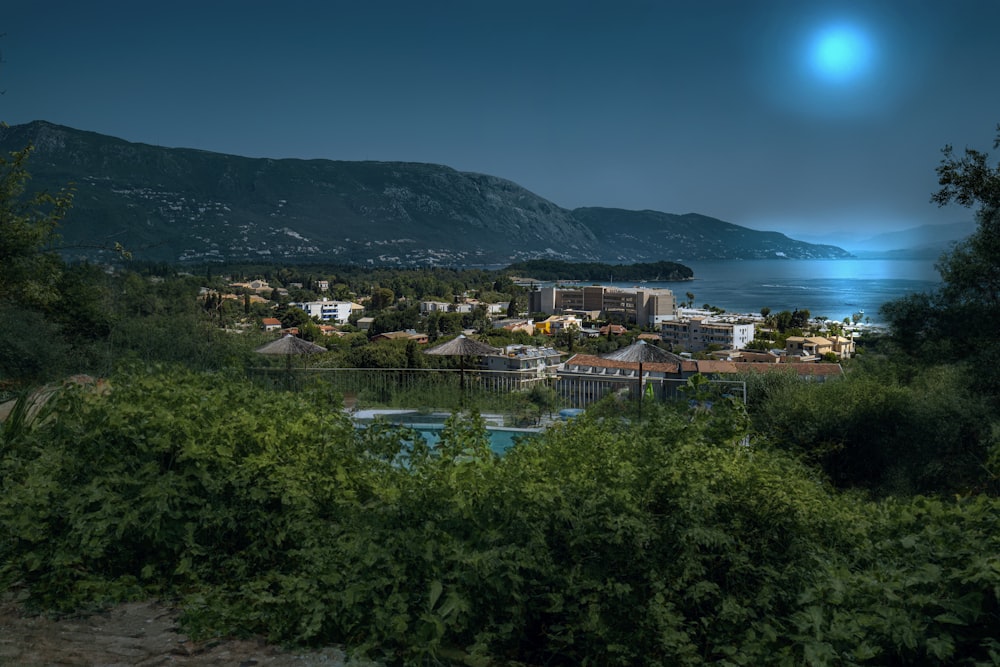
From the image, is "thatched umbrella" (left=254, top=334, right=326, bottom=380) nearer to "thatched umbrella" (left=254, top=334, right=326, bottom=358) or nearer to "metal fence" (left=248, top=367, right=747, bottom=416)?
"thatched umbrella" (left=254, top=334, right=326, bottom=358)

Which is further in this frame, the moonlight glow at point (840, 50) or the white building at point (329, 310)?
the white building at point (329, 310)

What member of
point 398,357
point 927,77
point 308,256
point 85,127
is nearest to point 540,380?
point 398,357

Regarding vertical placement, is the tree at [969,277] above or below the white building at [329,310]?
above

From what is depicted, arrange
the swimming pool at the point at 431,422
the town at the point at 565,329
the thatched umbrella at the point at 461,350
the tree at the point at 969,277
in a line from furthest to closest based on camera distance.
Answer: the town at the point at 565,329, the thatched umbrella at the point at 461,350, the tree at the point at 969,277, the swimming pool at the point at 431,422

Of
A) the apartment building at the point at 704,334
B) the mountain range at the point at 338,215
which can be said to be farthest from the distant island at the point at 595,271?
the apartment building at the point at 704,334

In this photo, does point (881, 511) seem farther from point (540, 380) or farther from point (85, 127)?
point (85, 127)

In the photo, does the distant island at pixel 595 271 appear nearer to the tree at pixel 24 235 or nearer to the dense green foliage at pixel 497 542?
the tree at pixel 24 235

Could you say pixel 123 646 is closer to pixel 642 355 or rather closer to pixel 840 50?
pixel 642 355

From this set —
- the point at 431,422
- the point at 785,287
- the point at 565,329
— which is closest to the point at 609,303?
the point at 565,329
